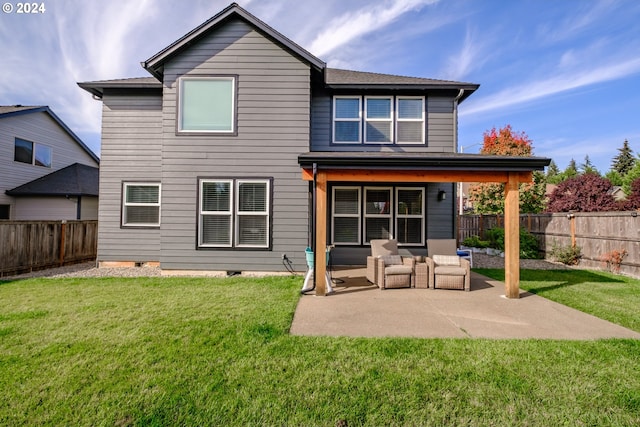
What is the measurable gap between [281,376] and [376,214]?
656 cm

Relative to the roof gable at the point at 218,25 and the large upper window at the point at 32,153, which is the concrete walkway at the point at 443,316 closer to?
the roof gable at the point at 218,25

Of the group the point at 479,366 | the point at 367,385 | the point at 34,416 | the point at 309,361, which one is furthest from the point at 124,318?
the point at 479,366

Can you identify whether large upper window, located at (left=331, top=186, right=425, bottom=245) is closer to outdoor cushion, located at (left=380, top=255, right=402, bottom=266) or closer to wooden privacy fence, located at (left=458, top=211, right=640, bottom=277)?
outdoor cushion, located at (left=380, top=255, right=402, bottom=266)

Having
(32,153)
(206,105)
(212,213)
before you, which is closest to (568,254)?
(212,213)

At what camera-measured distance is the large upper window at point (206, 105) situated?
7.56 metres

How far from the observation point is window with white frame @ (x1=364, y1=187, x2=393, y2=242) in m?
8.79

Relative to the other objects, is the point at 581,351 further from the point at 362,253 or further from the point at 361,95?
the point at 361,95

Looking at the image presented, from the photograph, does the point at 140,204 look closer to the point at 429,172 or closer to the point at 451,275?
the point at 429,172

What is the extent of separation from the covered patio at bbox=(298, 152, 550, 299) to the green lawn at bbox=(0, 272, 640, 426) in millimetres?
1974

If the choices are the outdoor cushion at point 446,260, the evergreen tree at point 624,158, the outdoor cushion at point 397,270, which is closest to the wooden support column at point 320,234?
the outdoor cushion at point 397,270

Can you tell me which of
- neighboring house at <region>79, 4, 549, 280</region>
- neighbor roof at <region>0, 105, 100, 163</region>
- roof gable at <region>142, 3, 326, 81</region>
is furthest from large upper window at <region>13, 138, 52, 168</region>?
roof gable at <region>142, 3, 326, 81</region>

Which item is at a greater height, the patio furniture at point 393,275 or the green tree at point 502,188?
the green tree at point 502,188

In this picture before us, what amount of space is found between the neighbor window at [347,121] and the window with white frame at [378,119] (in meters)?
0.27

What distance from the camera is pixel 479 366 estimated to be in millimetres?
2984
